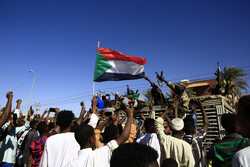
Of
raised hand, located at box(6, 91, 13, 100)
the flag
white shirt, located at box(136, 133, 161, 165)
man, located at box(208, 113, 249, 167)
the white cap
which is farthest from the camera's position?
the flag

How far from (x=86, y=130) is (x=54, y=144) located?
0.76 meters

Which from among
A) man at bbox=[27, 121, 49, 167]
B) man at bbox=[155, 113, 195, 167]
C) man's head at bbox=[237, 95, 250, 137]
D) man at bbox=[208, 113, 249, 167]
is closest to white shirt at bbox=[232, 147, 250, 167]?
man's head at bbox=[237, 95, 250, 137]

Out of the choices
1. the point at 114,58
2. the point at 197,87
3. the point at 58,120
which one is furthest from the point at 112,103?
the point at 197,87

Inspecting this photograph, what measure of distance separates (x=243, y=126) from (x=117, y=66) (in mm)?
9120

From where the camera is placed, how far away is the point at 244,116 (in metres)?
1.99

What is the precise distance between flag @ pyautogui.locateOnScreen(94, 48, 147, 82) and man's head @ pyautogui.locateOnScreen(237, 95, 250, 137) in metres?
8.54

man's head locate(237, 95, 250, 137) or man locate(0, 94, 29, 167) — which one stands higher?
man's head locate(237, 95, 250, 137)

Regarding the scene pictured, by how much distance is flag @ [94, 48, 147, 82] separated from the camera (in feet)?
34.5

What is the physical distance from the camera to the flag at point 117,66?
10516mm

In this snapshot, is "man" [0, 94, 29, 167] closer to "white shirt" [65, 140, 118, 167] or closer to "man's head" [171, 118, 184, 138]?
"man's head" [171, 118, 184, 138]

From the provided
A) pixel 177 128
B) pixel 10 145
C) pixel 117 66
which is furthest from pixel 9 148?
pixel 117 66

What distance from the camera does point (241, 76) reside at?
29203mm

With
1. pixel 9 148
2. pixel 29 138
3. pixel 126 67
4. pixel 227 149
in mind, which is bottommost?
pixel 9 148

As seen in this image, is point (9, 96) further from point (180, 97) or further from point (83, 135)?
point (180, 97)
